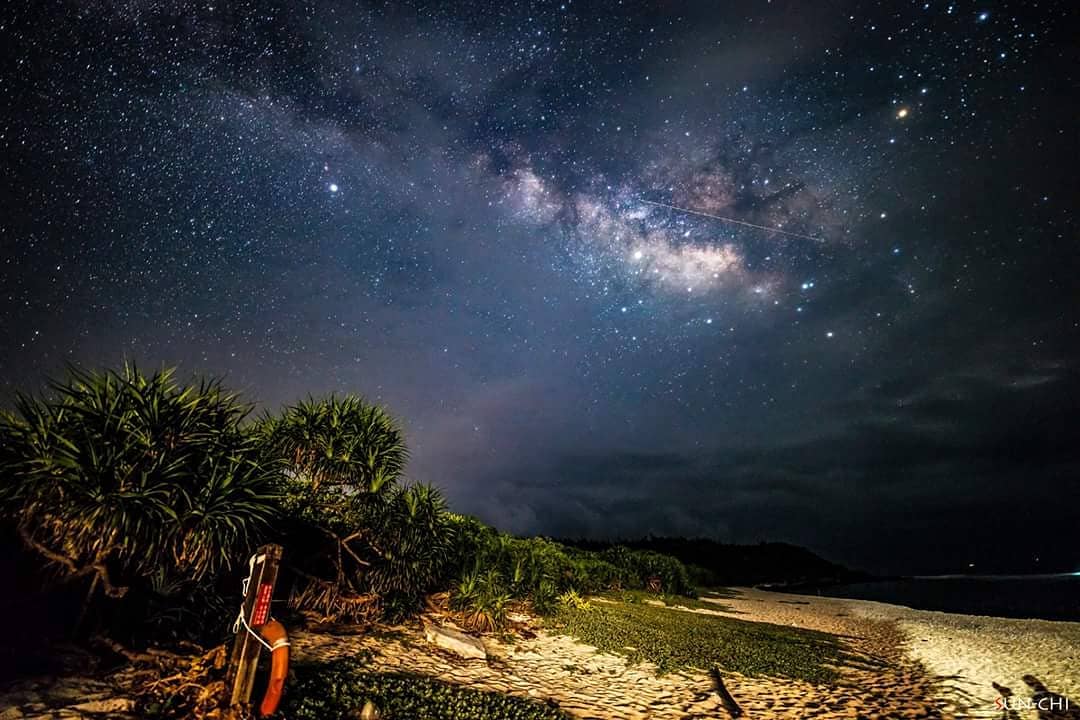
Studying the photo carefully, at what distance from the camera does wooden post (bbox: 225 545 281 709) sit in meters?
6.63

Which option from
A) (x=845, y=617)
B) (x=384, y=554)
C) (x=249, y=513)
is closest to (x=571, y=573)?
(x=384, y=554)

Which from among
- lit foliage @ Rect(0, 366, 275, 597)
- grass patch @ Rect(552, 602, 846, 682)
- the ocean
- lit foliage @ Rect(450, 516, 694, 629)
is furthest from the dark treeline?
lit foliage @ Rect(0, 366, 275, 597)

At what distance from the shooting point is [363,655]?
10.9 m

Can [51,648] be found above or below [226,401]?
below

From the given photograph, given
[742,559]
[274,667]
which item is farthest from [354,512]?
[742,559]

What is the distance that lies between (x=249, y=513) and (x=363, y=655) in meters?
4.46

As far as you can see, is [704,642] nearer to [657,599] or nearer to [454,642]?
[454,642]

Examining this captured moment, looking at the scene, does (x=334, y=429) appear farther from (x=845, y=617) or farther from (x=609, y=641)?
(x=845, y=617)

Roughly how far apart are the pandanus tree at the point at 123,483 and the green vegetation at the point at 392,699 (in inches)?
104

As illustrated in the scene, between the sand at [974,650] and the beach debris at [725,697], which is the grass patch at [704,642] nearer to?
the beach debris at [725,697]

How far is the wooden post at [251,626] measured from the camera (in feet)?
21.7

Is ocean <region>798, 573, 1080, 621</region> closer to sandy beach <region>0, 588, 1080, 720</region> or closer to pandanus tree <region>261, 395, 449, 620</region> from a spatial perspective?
sandy beach <region>0, 588, 1080, 720</region>

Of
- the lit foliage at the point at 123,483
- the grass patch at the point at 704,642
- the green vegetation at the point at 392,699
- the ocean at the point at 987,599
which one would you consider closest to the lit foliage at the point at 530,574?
the grass patch at the point at 704,642

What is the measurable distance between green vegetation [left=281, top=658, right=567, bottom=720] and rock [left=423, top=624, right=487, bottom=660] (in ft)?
9.24
